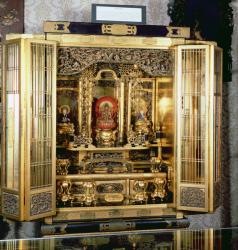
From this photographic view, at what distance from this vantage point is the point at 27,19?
4938mm

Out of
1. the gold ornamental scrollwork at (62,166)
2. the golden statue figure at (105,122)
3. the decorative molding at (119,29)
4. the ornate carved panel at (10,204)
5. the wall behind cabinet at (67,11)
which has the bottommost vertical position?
the ornate carved panel at (10,204)

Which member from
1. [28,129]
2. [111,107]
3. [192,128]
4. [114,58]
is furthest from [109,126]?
[28,129]

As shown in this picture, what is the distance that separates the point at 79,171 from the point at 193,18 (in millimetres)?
2085

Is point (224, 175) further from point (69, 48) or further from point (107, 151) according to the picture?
point (69, 48)

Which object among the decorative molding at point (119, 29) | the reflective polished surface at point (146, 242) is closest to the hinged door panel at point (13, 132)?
the decorative molding at point (119, 29)

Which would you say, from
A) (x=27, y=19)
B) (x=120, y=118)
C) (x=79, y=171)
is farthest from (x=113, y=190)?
(x=27, y=19)

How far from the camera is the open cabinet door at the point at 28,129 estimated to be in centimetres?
409

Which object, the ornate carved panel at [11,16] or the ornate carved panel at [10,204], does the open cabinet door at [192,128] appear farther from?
the ornate carved panel at [11,16]

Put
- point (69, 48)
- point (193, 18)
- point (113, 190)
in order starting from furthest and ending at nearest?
point (193, 18), point (113, 190), point (69, 48)

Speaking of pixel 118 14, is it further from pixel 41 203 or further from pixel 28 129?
pixel 41 203

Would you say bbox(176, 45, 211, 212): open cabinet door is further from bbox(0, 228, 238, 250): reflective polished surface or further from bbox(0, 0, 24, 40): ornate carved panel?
bbox(0, 228, 238, 250): reflective polished surface

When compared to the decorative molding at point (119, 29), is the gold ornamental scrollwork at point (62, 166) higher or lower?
lower

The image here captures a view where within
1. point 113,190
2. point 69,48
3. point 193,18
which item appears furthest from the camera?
point 193,18

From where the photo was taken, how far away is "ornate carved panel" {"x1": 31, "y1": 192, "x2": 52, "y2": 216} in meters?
4.12
